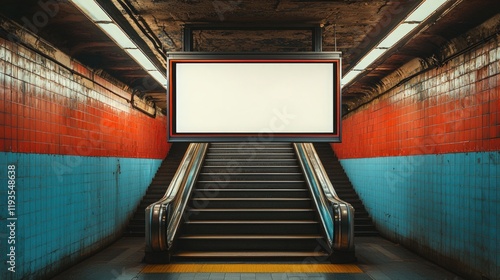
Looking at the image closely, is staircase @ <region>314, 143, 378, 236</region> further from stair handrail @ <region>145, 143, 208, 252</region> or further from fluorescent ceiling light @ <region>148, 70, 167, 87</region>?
fluorescent ceiling light @ <region>148, 70, 167, 87</region>

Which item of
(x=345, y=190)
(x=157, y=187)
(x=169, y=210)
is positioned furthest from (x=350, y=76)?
(x=157, y=187)

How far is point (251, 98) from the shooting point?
15.6ft

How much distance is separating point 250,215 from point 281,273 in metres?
2.16

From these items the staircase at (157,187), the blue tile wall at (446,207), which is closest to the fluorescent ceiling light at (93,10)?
the blue tile wall at (446,207)

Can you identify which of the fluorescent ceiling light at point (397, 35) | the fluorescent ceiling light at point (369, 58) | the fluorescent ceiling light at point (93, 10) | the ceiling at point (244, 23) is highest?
the ceiling at point (244, 23)

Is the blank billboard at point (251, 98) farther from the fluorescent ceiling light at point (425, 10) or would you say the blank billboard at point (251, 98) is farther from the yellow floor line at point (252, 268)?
the yellow floor line at point (252, 268)

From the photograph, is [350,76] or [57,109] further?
[350,76]

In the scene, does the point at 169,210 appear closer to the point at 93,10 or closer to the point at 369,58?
the point at 93,10

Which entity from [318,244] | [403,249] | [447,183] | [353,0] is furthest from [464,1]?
[403,249]

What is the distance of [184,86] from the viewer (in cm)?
475

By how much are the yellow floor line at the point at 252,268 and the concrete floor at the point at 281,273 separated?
150mm

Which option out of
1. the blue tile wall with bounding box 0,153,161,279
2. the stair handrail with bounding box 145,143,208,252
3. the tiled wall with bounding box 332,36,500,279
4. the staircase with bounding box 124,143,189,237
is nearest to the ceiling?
the tiled wall with bounding box 332,36,500,279

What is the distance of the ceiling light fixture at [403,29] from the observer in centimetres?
443

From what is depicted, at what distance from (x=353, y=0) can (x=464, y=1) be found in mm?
1102
